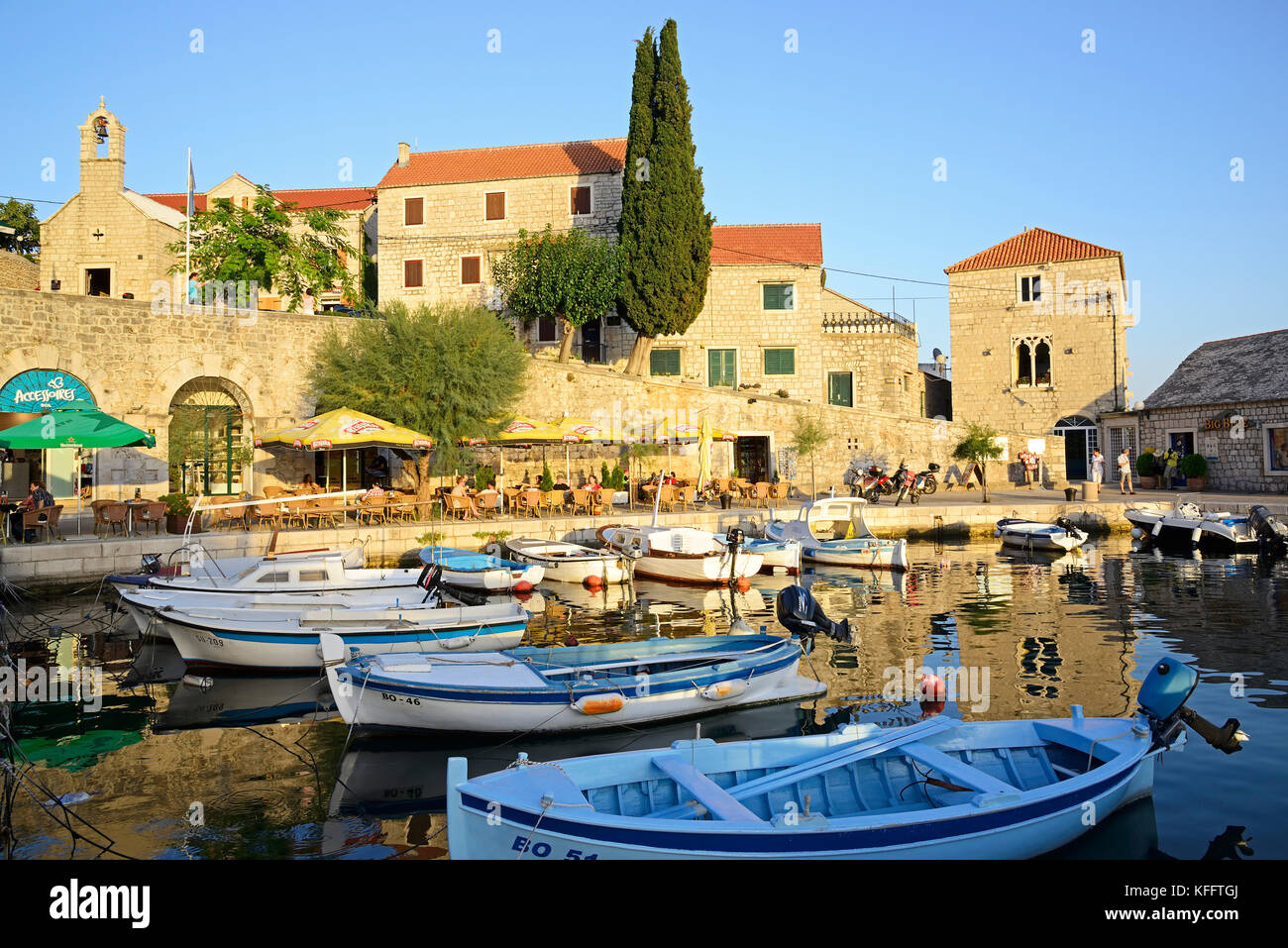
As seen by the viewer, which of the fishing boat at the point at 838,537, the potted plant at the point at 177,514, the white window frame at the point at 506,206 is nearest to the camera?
the potted plant at the point at 177,514

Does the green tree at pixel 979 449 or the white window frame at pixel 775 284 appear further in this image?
the white window frame at pixel 775 284

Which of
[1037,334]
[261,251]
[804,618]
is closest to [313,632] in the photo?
[804,618]

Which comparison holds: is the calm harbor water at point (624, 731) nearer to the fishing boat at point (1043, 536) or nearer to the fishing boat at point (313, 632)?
the fishing boat at point (313, 632)

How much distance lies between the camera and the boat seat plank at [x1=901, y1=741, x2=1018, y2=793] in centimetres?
553

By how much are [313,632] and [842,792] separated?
7.38 meters

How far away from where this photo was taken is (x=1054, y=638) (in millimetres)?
12625

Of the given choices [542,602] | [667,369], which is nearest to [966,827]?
[542,602]

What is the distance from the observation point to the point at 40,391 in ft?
75.5

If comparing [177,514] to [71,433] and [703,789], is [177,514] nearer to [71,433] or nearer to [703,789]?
[71,433]

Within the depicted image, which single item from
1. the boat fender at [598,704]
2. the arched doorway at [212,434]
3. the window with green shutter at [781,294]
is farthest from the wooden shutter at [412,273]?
the boat fender at [598,704]

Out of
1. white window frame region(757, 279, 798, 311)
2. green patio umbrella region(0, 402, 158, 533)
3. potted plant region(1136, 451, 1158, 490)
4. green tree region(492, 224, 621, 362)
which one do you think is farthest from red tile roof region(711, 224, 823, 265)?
green patio umbrella region(0, 402, 158, 533)

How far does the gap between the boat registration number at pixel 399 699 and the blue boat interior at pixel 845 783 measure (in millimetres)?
3231

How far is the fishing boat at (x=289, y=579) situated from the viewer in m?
12.5
